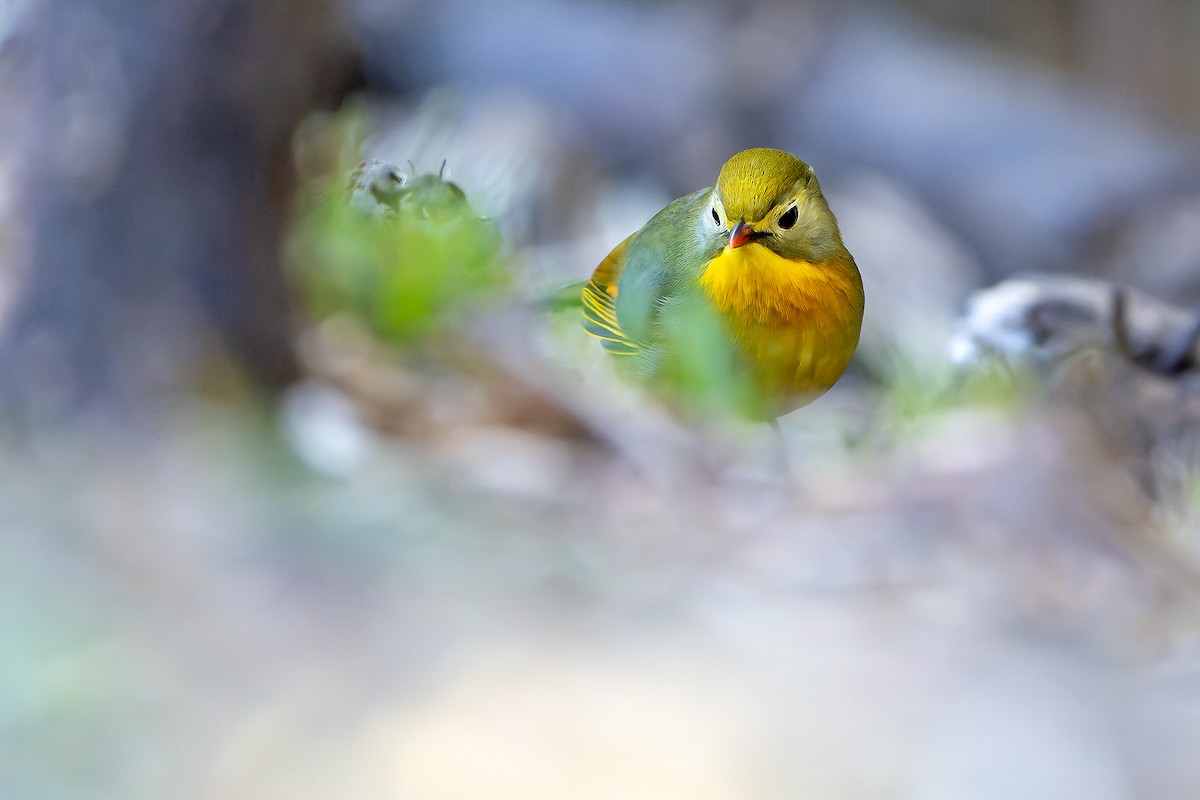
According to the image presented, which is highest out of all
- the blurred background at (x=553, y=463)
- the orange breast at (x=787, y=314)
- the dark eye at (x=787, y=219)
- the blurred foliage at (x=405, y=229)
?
the blurred background at (x=553, y=463)

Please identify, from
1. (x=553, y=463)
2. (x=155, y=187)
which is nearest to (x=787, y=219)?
(x=553, y=463)

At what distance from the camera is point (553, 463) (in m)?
0.99

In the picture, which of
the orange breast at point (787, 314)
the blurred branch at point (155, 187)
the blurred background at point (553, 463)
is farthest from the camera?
the blurred branch at point (155, 187)

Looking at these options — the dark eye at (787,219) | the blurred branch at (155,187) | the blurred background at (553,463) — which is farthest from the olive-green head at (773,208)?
the blurred branch at (155,187)

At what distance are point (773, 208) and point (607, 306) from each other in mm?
Result: 22

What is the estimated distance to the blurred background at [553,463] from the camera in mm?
567

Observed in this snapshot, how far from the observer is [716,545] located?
910 mm

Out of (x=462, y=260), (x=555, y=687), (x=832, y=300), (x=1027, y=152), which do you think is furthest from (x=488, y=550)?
(x=832, y=300)

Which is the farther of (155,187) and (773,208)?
(155,187)

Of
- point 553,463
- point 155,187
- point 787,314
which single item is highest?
point 155,187

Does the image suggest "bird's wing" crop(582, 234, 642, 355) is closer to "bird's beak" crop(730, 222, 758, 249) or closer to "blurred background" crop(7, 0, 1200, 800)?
"bird's beak" crop(730, 222, 758, 249)

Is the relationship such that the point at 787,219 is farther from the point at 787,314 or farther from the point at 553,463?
the point at 553,463

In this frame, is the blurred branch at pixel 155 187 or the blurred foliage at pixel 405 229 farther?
the blurred branch at pixel 155 187

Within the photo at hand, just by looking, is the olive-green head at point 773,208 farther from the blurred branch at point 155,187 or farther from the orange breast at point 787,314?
the blurred branch at point 155,187
